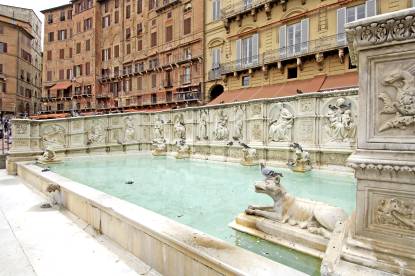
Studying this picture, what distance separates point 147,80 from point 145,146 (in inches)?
967

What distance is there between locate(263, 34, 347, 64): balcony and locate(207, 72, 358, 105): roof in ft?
5.87

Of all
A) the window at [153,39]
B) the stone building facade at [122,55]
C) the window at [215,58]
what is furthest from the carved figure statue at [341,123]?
the window at [153,39]

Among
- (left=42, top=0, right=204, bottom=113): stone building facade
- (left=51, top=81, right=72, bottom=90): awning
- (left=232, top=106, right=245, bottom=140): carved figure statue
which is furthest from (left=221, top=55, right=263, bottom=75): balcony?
(left=51, top=81, right=72, bottom=90): awning

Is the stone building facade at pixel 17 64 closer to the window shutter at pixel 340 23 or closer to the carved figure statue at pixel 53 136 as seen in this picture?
the carved figure statue at pixel 53 136

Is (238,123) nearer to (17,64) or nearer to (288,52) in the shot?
(288,52)

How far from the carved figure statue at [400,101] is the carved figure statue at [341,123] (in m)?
6.25

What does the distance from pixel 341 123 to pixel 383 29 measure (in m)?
6.44

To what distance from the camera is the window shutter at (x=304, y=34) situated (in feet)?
68.6

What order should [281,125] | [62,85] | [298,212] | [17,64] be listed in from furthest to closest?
[62,85] < [17,64] < [281,125] < [298,212]

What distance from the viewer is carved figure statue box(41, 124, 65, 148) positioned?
11.5 meters

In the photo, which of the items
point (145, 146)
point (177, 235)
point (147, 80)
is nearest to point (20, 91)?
point (147, 80)

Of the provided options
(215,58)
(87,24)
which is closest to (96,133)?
(215,58)

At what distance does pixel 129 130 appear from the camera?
14523 mm

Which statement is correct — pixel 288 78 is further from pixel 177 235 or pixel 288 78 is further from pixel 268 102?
pixel 177 235
